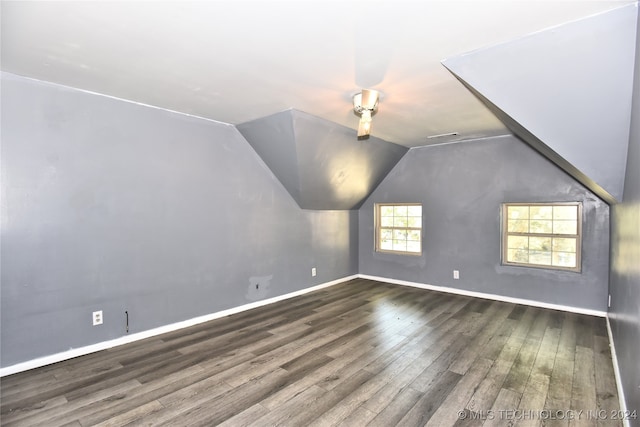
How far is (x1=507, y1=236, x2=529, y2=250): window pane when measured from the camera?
14.7ft

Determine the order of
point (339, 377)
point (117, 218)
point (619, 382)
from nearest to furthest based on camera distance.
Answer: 1. point (619, 382)
2. point (339, 377)
3. point (117, 218)

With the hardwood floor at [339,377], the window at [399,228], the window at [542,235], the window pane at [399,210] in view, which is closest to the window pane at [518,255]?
the window at [542,235]

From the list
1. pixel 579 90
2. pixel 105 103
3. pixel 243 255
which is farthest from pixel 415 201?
pixel 105 103

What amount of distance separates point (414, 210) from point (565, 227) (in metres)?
2.10

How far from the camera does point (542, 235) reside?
4332 mm

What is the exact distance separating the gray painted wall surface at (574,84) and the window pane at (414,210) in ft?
9.40

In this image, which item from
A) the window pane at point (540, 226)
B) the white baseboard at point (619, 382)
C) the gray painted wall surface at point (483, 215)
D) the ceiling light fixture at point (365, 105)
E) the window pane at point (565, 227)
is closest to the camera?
the white baseboard at point (619, 382)

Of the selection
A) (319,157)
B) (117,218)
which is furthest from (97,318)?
(319,157)

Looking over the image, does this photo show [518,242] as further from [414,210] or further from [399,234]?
[399,234]

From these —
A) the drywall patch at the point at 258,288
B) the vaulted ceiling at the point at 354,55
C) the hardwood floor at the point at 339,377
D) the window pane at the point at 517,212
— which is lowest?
the hardwood floor at the point at 339,377

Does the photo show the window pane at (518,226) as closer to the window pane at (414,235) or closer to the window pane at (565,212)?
the window pane at (565,212)

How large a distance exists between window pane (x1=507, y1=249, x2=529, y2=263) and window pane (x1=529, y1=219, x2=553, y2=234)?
32 cm

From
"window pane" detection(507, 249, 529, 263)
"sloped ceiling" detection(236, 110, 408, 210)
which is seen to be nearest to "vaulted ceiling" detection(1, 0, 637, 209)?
"sloped ceiling" detection(236, 110, 408, 210)

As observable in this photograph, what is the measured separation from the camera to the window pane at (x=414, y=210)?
17.9ft
